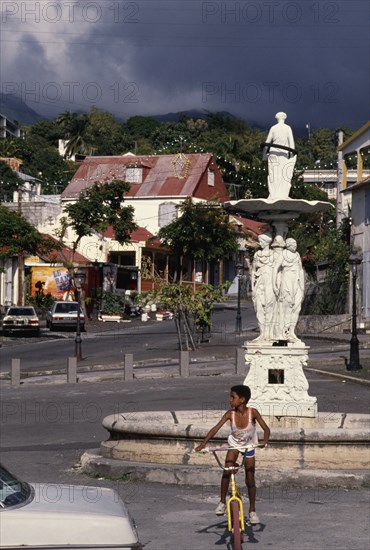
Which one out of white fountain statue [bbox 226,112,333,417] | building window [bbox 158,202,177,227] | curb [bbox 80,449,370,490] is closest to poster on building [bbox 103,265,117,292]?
building window [bbox 158,202,177,227]

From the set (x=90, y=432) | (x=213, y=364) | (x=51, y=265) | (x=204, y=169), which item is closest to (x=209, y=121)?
(x=204, y=169)

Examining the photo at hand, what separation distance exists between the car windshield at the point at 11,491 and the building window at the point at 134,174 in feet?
235

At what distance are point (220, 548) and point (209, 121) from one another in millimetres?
115016

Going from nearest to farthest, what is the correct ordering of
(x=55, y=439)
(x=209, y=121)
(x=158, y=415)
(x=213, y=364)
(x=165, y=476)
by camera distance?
1. (x=165, y=476)
2. (x=158, y=415)
3. (x=55, y=439)
4. (x=213, y=364)
5. (x=209, y=121)

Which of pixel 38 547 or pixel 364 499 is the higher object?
pixel 38 547

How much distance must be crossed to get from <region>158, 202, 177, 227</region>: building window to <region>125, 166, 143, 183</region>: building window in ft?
11.3

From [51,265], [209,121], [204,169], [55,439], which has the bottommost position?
[55,439]

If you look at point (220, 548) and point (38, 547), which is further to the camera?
point (220, 548)

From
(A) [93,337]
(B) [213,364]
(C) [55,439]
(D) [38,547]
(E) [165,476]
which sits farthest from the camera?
(A) [93,337]

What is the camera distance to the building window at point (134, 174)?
78.0 m

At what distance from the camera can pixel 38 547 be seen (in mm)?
6086

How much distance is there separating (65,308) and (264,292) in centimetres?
3919

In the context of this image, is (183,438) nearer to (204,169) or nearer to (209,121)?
(204,169)

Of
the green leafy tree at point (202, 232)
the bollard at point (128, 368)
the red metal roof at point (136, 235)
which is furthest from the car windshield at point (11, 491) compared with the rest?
the red metal roof at point (136, 235)
